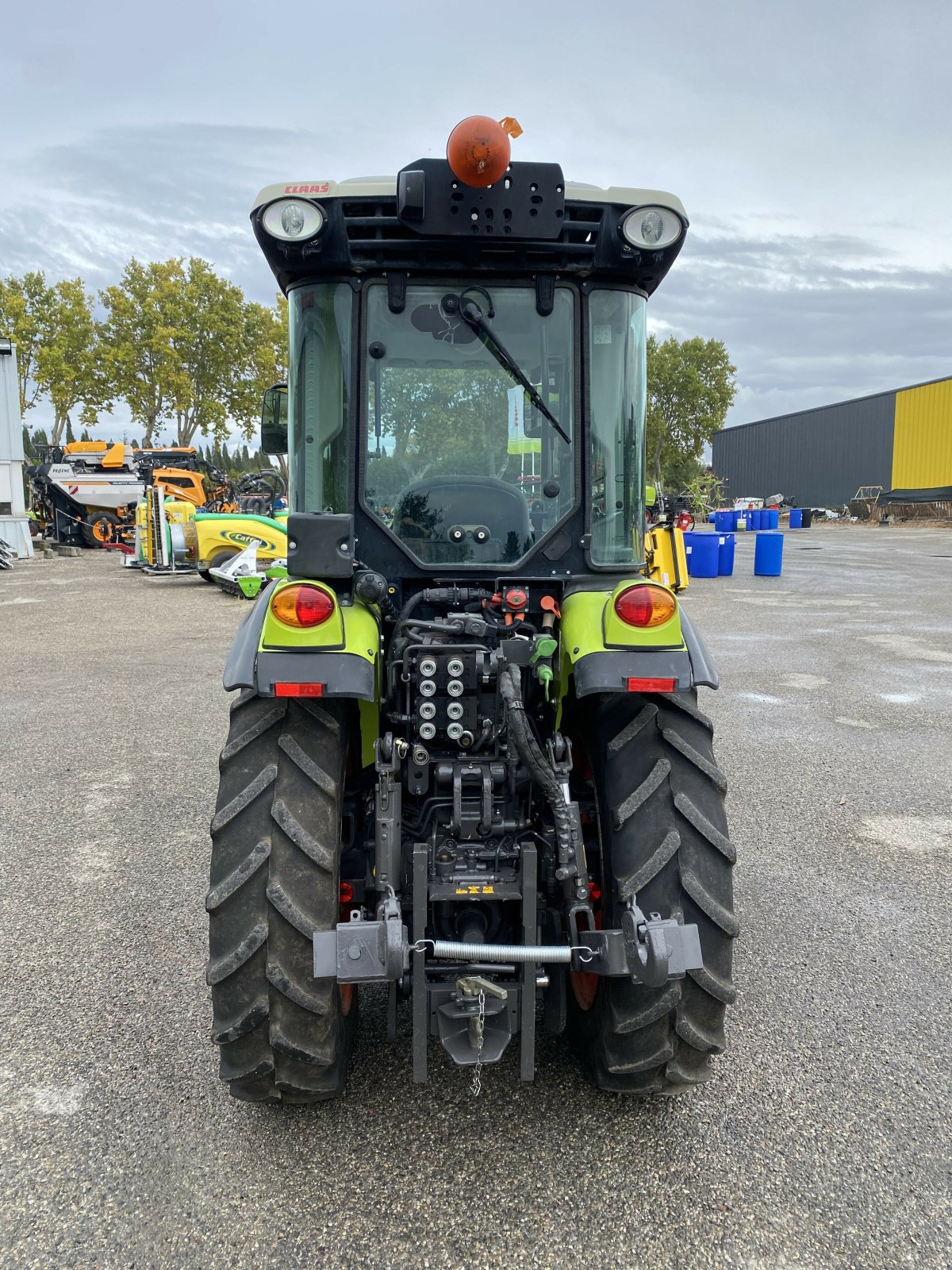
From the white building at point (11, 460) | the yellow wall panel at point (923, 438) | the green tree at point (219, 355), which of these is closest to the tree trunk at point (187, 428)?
the green tree at point (219, 355)

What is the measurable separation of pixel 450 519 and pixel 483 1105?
176cm

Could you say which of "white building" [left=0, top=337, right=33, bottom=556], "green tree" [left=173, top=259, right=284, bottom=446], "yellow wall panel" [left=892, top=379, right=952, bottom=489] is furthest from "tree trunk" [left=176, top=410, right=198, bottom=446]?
"yellow wall panel" [left=892, top=379, right=952, bottom=489]

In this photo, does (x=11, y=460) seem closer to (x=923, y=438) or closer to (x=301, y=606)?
(x=301, y=606)

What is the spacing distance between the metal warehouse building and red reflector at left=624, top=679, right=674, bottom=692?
152 ft

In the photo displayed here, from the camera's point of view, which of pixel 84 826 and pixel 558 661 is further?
pixel 84 826

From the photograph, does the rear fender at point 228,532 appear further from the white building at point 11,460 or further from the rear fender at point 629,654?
the rear fender at point 629,654

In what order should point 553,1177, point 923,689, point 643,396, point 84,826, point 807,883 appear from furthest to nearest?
1. point 923,689
2. point 84,826
3. point 807,883
4. point 643,396
5. point 553,1177

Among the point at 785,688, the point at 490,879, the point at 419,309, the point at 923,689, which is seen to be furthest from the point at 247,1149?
the point at 923,689

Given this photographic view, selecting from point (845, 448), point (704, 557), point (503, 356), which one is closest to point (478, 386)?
point (503, 356)

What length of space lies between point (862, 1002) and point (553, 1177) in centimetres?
147

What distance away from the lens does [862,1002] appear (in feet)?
10.7

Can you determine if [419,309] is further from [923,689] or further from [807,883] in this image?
[923,689]

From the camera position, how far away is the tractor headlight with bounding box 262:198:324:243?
2654mm

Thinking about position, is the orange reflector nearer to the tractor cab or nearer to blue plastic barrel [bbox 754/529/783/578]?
the tractor cab
